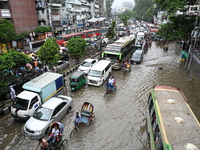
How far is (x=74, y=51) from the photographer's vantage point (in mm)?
19609

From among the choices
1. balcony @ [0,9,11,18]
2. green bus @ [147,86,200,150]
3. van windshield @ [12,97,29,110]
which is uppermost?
balcony @ [0,9,11,18]

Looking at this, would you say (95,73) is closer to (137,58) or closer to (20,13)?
(137,58)

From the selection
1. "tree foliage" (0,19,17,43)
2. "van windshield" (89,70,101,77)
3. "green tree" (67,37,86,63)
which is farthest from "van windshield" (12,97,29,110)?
"tree foliage" (0,19,17,43)

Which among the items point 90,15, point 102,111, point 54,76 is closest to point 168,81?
point 102,111

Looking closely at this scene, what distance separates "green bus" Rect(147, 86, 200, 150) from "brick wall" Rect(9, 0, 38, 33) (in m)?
30.8

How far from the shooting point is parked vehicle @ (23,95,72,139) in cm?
840

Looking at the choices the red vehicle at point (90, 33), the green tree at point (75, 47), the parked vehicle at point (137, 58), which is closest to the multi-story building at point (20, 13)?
the red vehicle at point (90, 33)

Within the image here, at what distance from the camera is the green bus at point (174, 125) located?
4.97 metres

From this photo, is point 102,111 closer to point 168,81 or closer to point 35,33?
point 168,81

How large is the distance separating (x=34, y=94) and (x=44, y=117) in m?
2.21

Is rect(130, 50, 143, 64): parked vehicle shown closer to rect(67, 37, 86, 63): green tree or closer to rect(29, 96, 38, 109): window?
rect(67, 37, 86, 63): green tree

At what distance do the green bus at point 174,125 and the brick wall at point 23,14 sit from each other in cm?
3083

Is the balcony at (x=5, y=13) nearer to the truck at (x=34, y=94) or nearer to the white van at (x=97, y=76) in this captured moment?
the truck at (x=34, y=94)

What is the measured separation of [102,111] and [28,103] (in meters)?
5.29
